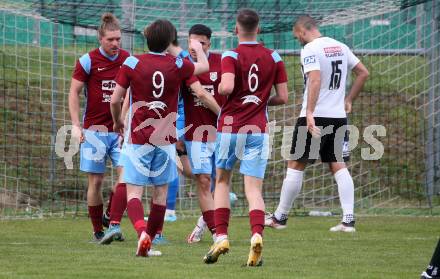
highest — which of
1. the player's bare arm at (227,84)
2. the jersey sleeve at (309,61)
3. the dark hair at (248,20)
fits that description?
the dark hair at (248,20)

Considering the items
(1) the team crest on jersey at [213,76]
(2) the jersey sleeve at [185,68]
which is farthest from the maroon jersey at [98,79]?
(2) the jersey sleeve at [185,68]

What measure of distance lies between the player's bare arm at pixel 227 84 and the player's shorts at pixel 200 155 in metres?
1.96

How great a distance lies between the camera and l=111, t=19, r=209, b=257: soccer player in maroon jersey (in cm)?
812

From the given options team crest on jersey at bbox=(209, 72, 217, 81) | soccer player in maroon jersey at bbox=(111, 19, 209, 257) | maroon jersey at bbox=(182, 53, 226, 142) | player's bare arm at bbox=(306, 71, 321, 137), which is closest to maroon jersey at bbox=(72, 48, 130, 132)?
maroon jersey at bbox=(182, 53, 226, 142)

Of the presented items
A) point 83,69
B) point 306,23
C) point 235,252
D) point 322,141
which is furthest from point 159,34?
point 322,141

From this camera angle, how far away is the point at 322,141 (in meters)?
10.9

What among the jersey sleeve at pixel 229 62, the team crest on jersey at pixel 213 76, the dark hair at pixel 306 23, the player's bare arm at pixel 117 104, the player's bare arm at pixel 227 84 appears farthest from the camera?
the dark hair at pixel 306 23

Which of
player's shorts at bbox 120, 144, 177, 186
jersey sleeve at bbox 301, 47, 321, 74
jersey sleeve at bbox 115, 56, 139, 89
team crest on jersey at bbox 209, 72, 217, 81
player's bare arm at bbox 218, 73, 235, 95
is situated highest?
jersey sleeve at bbox 301, 47, 321, 74

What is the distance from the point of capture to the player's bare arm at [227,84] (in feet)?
25.4

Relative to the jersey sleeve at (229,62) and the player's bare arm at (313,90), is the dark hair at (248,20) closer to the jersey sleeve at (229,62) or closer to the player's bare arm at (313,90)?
the jersey sleeve at (229,62)

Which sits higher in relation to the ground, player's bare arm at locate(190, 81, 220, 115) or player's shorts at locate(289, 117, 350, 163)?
player's bare arm at locate(190, 81, 220, 115)

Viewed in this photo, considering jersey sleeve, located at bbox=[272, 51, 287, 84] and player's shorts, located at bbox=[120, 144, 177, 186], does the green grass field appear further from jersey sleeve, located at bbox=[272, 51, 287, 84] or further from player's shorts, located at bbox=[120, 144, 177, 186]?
jersey sleeve, located at bbox=[272, 51, 287, 84]

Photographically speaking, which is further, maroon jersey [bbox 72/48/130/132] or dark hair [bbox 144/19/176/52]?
maroon jersey [bbox 72/48/130/132]

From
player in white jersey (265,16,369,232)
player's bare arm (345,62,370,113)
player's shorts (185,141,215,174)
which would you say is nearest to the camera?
player's shorts (185,141,215,174)
